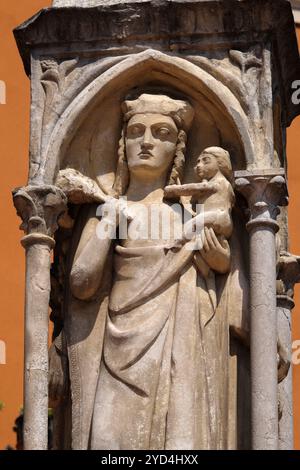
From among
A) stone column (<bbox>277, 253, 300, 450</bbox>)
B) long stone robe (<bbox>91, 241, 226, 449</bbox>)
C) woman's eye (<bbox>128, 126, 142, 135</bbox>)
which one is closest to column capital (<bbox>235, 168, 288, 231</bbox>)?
long stone robe (<bbox>91, 241, 226, 449</bbox>)

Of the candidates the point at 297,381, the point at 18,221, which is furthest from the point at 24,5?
the point at 297,381

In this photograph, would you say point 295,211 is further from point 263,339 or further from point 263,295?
point 263,339

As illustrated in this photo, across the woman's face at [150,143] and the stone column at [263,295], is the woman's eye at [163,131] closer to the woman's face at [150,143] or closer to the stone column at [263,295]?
the woman's face at [150,143]

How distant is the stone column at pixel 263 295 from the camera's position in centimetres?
1487

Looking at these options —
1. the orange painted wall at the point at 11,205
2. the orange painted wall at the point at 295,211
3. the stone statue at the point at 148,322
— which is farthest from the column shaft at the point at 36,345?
the orange painted wall at the point at 295,211

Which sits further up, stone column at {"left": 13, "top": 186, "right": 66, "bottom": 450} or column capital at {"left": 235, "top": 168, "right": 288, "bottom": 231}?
column capital at {"left": 235, "top": 168, "right": 288, "bottom": 231}

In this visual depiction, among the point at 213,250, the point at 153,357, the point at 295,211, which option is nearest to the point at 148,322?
the point at 153,357

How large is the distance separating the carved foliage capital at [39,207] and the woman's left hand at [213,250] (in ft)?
2.61

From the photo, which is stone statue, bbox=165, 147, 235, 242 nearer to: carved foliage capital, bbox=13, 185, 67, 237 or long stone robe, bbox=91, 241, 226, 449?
long stone robe, bbox=91, 241, 226, 449

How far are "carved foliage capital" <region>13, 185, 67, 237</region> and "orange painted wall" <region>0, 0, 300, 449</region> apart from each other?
3.46m

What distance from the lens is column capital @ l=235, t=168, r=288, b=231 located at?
1519cm

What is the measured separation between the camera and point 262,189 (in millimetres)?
15219

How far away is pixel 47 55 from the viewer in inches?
617
